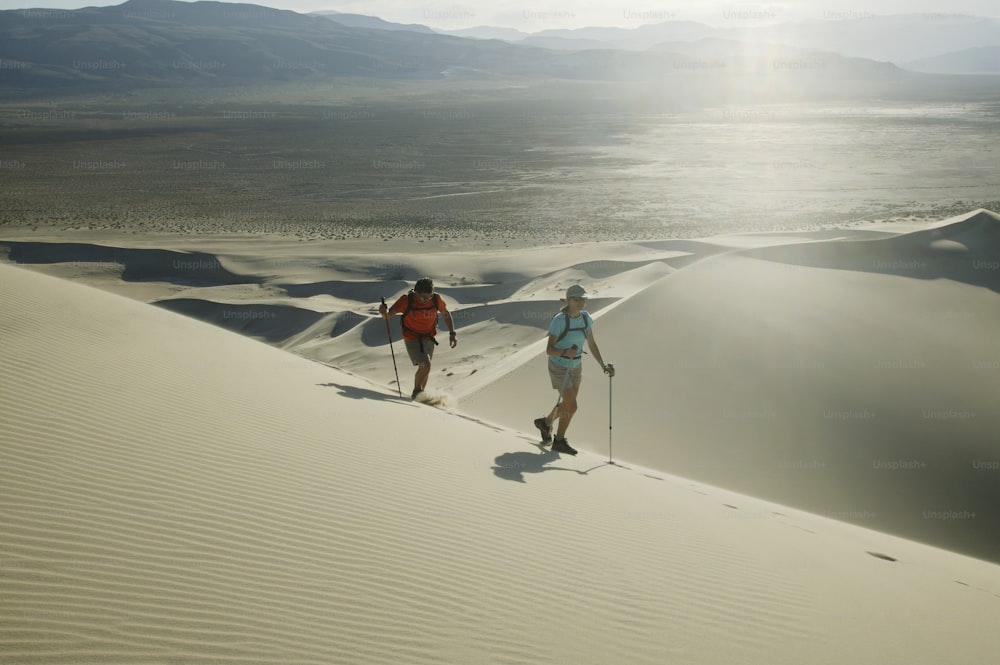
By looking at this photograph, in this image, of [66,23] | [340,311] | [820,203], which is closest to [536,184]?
[820,203]

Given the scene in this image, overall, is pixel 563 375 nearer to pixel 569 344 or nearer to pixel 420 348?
pixel 569 344

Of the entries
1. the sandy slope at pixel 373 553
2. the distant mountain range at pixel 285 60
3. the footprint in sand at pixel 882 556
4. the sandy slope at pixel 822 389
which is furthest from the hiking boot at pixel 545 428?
the distant mountain range at pixel 285 60

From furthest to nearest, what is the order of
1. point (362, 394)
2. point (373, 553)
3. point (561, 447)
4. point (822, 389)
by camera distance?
1. point (822, 389)
2. point (362, 394)
3. point (561, 447)
4. point (373, 553)

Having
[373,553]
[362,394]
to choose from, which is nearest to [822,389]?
[362,394]

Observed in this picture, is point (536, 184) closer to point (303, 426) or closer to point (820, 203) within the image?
point (820, 203)

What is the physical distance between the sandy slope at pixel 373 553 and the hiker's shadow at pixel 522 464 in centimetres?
4

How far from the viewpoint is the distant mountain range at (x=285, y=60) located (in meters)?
124

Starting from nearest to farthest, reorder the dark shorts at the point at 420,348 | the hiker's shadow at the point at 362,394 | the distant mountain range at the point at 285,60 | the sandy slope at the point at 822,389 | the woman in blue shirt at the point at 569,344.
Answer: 1. the woman in blue shirt at the point at 569,344
2. the sandy slope at the point at 822,389
3. the hiker's shadow at the point at 362,394
4. the dark shorts at the point at 420,348
5. the distant mountain range at the point at 285,60

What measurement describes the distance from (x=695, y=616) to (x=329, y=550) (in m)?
1.99

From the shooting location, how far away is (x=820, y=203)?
3173 centimetres

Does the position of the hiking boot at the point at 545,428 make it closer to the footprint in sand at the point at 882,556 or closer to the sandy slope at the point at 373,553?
the sandy slope at the point at 373,553

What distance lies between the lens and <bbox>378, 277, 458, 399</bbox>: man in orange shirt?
27.1 ft

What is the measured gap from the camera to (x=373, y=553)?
4.02 metres

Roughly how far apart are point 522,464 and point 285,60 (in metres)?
154
